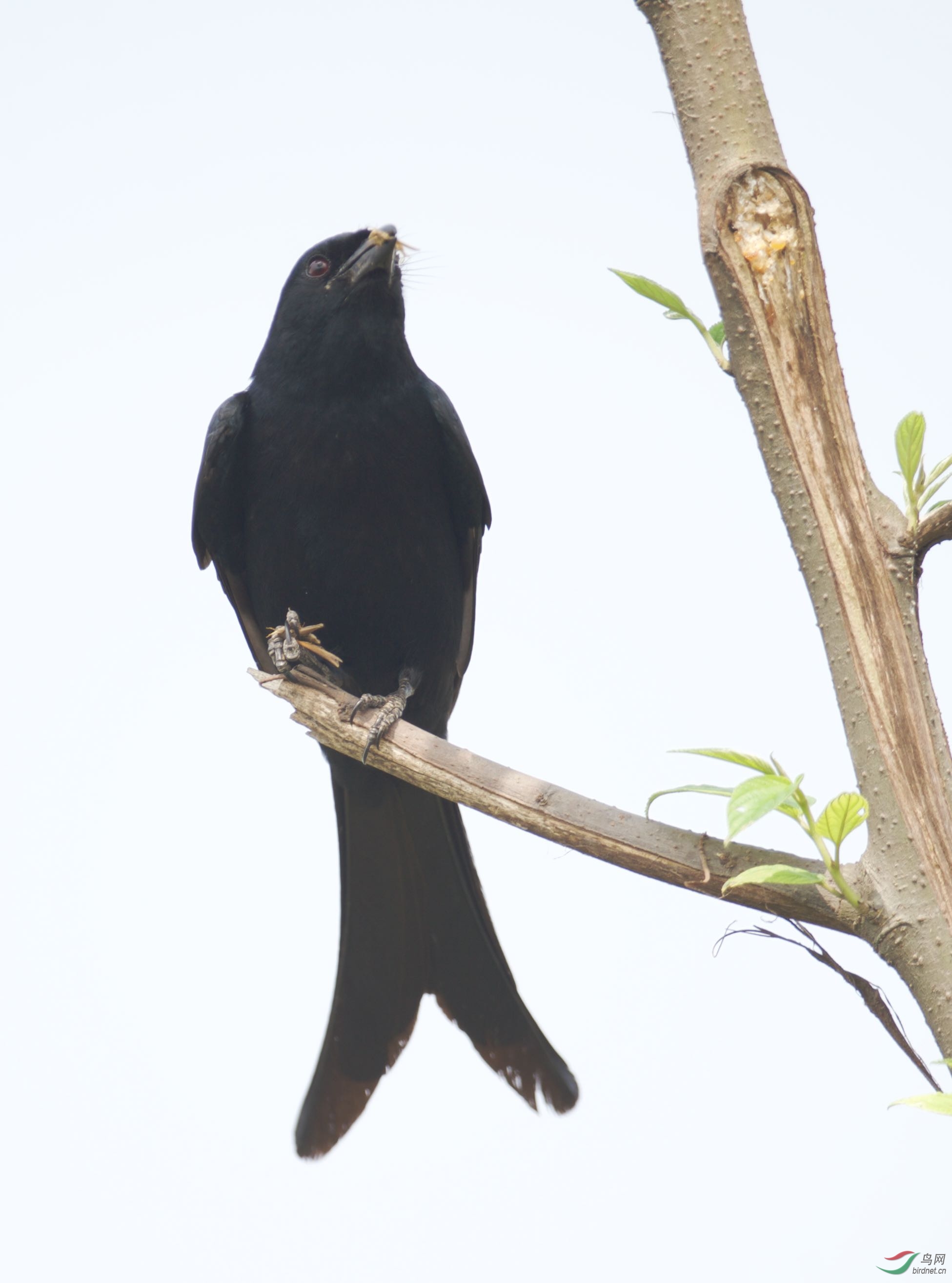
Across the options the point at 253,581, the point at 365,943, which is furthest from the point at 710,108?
the point at 365,943

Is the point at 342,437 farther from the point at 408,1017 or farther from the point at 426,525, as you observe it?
the point at 408,1017

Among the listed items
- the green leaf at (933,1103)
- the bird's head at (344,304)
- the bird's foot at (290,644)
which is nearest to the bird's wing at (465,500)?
the bird's head at (344,304)

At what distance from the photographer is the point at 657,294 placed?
5.86 feet

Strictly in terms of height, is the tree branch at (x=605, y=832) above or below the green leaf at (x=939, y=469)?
below

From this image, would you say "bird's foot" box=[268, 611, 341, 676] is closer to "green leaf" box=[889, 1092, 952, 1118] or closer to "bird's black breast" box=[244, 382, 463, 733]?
"bird's black breast" box=[244, 382, 463, 733]

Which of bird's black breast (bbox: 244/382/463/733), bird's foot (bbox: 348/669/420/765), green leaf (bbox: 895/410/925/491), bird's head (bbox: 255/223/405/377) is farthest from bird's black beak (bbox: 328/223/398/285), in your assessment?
green leaf (bbox: 895/410/925/491)

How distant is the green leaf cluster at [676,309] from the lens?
5.73 ft

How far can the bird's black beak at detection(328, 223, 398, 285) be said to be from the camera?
329cm

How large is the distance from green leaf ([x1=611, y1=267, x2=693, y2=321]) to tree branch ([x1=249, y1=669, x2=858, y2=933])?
30.3 inches

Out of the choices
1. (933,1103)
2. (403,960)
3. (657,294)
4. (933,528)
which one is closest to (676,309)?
(657,294)

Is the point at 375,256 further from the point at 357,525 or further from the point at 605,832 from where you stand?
the point at 605,832

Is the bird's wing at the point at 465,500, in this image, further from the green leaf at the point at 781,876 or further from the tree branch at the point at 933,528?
the green leaf at the point at 781,876

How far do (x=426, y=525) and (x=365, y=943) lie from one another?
3.83 feet

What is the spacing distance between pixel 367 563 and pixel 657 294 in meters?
1.60
